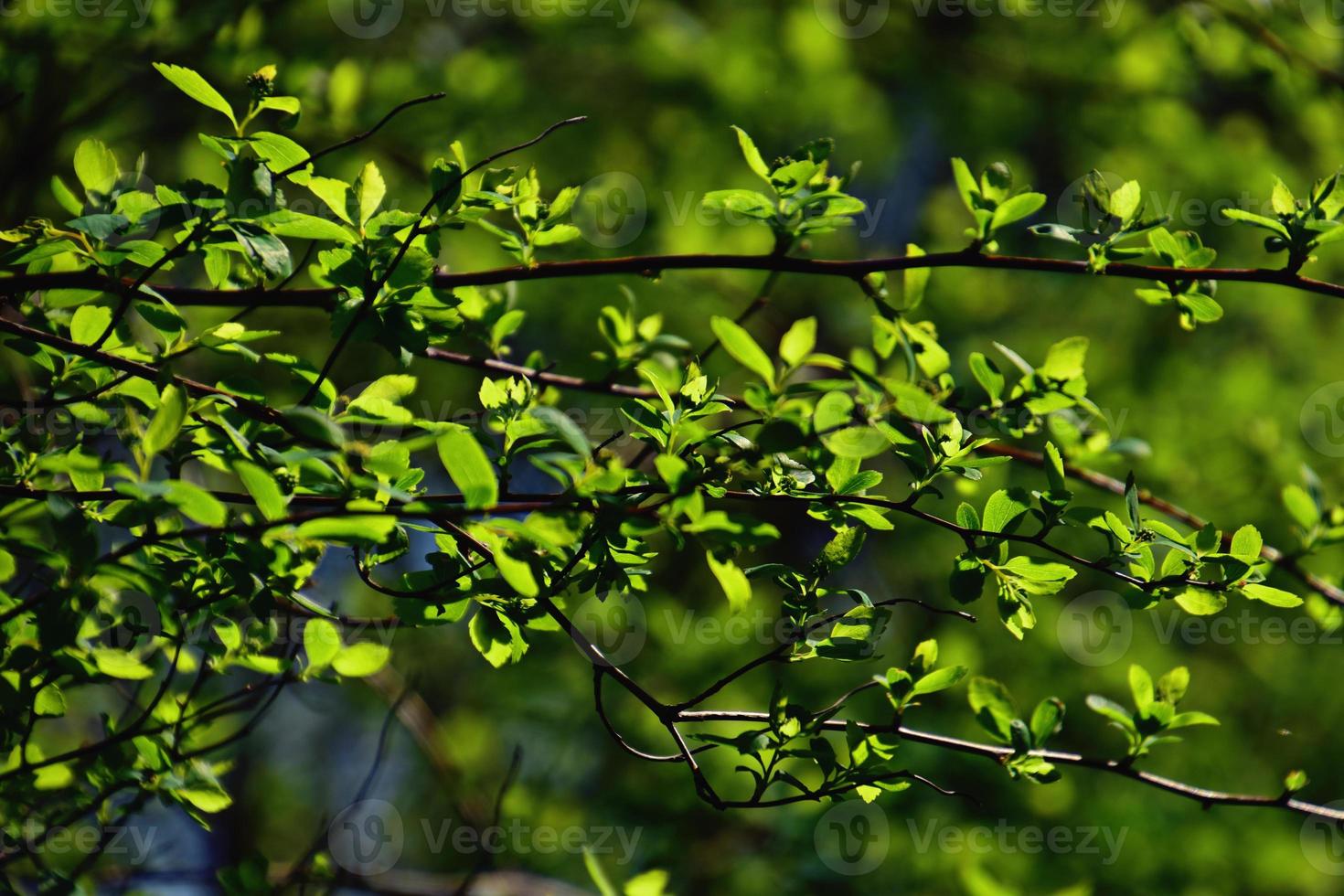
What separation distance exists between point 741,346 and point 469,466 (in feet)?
0.91

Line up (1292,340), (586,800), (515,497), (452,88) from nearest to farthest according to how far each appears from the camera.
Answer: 1. (515,497)
2. (452,88)
3. (586,800)
4. (1292,340)

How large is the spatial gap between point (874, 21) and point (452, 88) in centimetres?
227

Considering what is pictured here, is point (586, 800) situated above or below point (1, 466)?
below

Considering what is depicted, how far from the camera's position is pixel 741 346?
3.16 ft

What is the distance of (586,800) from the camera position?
14.4 feet

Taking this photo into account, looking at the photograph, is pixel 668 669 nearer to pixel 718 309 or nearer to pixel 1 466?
pixel 718 309

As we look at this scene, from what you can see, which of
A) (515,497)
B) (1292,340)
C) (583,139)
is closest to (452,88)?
(583,139)

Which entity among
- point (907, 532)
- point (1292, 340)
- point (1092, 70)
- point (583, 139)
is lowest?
point (907, 532)
